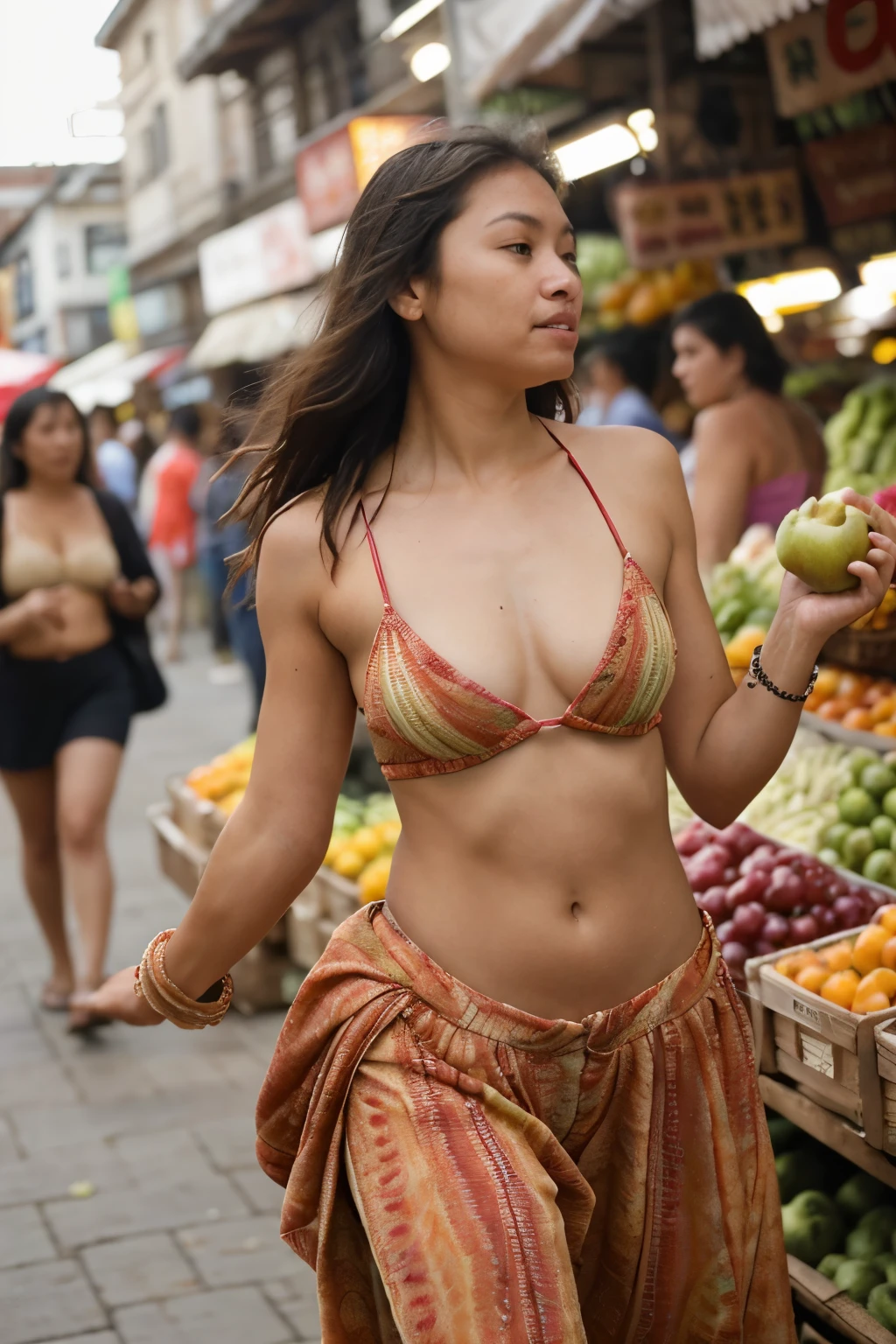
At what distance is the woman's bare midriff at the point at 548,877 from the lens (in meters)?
2.18

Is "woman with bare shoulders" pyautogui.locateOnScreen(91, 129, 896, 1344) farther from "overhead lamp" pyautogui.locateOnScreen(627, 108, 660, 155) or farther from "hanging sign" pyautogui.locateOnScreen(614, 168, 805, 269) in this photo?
"overhead lamp" pyautogui.locateOnScreen(627, 108, 660, 155)

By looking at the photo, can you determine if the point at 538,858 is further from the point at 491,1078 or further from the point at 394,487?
the point at 394,487

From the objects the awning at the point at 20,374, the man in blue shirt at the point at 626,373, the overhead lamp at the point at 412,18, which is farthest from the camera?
the overhead lamp at the point at 412,18

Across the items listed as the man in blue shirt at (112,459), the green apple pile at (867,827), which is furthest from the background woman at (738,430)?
the man in blue shirt at (112,459)

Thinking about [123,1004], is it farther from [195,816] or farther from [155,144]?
[155,144]

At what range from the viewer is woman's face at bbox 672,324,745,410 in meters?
5.96

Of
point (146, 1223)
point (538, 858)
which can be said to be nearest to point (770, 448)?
point (146, 1223)

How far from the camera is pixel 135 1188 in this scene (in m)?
4.62

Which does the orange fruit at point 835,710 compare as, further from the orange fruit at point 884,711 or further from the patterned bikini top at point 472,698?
the patterned bikini top at point 472,698

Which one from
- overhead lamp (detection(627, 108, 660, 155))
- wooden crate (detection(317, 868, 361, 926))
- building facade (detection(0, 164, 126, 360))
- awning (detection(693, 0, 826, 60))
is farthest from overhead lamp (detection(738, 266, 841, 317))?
building facade (detection(0, 164, 126, 360))

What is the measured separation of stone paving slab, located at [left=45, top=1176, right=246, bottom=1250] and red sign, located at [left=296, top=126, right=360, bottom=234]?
388 inches

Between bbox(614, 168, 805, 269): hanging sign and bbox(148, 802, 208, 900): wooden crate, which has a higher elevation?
bbox(614, 168, 805, 269): hanging sign

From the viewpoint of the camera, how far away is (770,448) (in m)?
5.86

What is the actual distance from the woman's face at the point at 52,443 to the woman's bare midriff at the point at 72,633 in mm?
459
